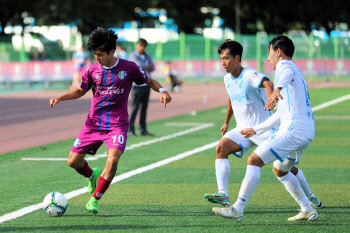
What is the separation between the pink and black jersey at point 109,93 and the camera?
7.74 m

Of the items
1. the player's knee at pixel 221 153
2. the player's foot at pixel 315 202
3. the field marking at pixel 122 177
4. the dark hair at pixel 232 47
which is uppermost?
the dark hair at pixel 232 47

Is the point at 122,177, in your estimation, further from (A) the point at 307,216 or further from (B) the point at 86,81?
(A) the point at 307,216

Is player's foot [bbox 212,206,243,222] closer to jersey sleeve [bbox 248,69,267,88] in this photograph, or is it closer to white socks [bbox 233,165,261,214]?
white socks [bbox 233,165,261,214]

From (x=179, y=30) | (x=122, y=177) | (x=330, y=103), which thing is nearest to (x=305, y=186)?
(x=122, y=177)

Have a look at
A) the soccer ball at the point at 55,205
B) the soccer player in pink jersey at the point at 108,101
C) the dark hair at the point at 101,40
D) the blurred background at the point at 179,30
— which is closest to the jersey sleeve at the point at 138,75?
the soccer player in pink jersey at the point at 108,101

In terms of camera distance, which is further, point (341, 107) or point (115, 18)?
point (115, 18)

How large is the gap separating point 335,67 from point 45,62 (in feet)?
57.2

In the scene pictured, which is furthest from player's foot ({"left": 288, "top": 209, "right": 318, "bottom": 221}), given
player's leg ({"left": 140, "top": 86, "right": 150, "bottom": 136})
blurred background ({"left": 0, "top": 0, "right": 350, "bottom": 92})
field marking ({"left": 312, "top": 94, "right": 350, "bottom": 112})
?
blurred background ({"left": 0, "top": 0, "right": 350, "bottom": 92})

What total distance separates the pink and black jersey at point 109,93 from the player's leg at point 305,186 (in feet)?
6.32

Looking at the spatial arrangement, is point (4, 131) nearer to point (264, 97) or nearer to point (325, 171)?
point (325, 171)

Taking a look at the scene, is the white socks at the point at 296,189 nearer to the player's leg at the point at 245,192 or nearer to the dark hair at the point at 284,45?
the player's leg at the point at 245,192

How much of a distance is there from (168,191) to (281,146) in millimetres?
2569

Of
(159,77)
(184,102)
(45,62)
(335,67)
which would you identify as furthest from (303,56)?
(184,102)

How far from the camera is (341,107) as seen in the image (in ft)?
80.0
